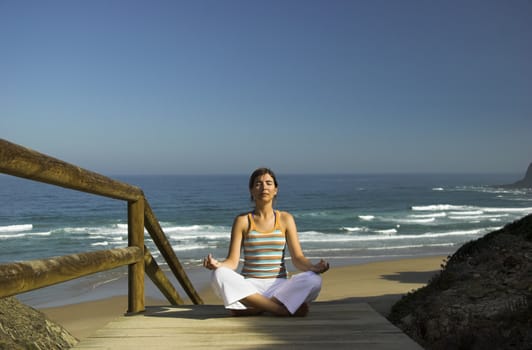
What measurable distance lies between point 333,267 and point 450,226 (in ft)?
58.5

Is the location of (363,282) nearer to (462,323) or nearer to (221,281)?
(462,323)

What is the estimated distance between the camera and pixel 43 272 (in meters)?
2.10

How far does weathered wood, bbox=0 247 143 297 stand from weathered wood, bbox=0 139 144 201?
0.36 m

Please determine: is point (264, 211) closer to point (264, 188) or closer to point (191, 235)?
point (264, 188)

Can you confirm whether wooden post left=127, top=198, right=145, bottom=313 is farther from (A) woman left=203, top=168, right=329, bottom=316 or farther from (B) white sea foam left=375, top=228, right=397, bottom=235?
(B) white sea foam left=375, top=228, right=397, bottom=235

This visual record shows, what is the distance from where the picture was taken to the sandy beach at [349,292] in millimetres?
10578

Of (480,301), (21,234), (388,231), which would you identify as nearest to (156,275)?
(480,301)

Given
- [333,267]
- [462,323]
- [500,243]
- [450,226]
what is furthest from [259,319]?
[450,226]

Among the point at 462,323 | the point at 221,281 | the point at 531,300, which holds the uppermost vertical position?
the point at 221,281

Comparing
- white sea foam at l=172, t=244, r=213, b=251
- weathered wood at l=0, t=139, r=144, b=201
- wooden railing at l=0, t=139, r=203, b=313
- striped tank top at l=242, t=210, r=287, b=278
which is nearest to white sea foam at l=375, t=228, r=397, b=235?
white sea foam at l=172, t=244, r=213, b=251

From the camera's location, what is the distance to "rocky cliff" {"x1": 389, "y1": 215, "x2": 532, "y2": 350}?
452 cm

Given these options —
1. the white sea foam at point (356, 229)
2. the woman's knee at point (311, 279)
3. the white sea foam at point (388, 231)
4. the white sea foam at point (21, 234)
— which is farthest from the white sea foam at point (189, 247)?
the woman's knee at point (311, 279)

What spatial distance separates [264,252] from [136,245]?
0.98 meters

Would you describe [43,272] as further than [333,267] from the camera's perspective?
No
